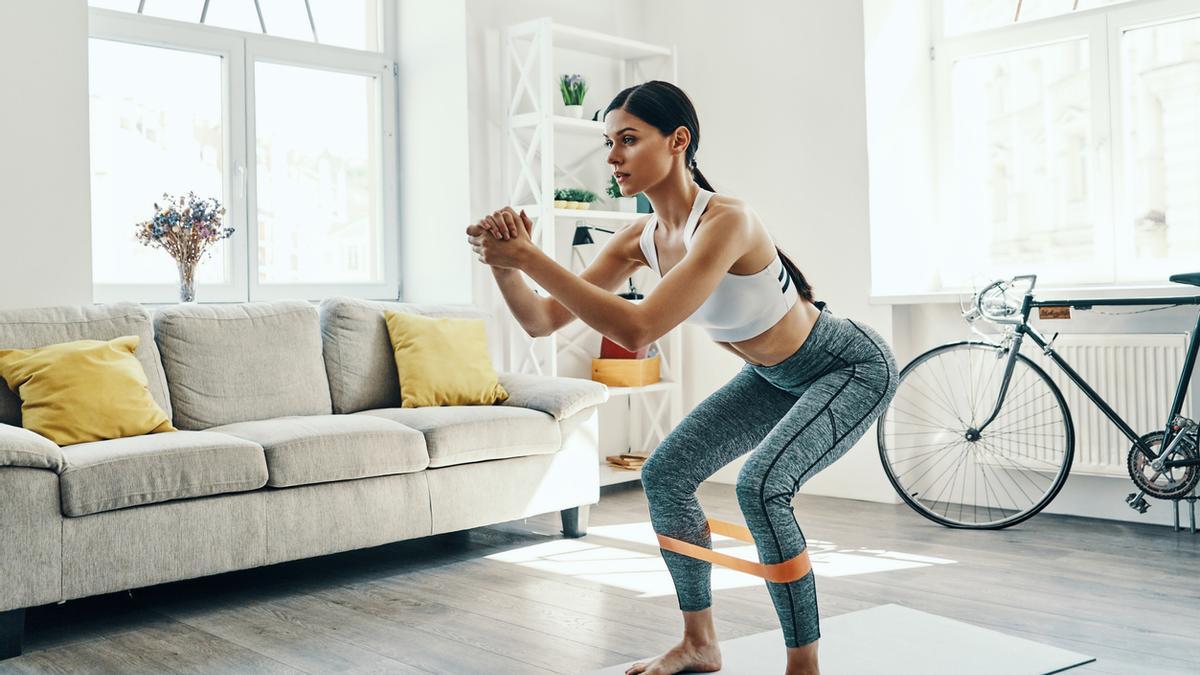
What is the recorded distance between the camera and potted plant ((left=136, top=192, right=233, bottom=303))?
4.18 metres

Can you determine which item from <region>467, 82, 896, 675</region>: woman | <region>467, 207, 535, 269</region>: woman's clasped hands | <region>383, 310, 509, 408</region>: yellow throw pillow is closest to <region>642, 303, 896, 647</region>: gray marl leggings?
<region>467, 82, 896, 675</region>: woman

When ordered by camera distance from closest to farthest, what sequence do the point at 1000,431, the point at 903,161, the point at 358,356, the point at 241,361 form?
the point at 241,361
the point at 358,356
the point at 1000,431
the point at 903,161

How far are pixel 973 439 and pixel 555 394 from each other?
1553 mm

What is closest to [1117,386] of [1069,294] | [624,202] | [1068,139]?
[1069,294]

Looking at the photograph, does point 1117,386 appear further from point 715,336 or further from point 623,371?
point 715,336

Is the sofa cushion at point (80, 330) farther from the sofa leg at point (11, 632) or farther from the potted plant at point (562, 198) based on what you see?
the potted plant at point (562, 198)

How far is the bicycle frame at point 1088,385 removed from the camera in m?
3.82

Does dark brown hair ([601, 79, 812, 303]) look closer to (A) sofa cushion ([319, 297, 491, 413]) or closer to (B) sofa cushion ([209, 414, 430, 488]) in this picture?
(B) sofa cushion ([209, 414, 430, 488])

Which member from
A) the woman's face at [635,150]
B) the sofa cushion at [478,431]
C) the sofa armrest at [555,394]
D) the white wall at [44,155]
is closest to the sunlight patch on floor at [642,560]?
the sofa cushion at [478,431]

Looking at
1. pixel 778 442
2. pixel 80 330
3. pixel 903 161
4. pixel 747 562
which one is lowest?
pixel 747 562

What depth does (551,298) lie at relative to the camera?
A: 7.72ft

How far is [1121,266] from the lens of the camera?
4438mm

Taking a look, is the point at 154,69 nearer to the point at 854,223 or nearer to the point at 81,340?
the point at 81,340

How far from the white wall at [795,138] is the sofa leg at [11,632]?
10.5 ft
